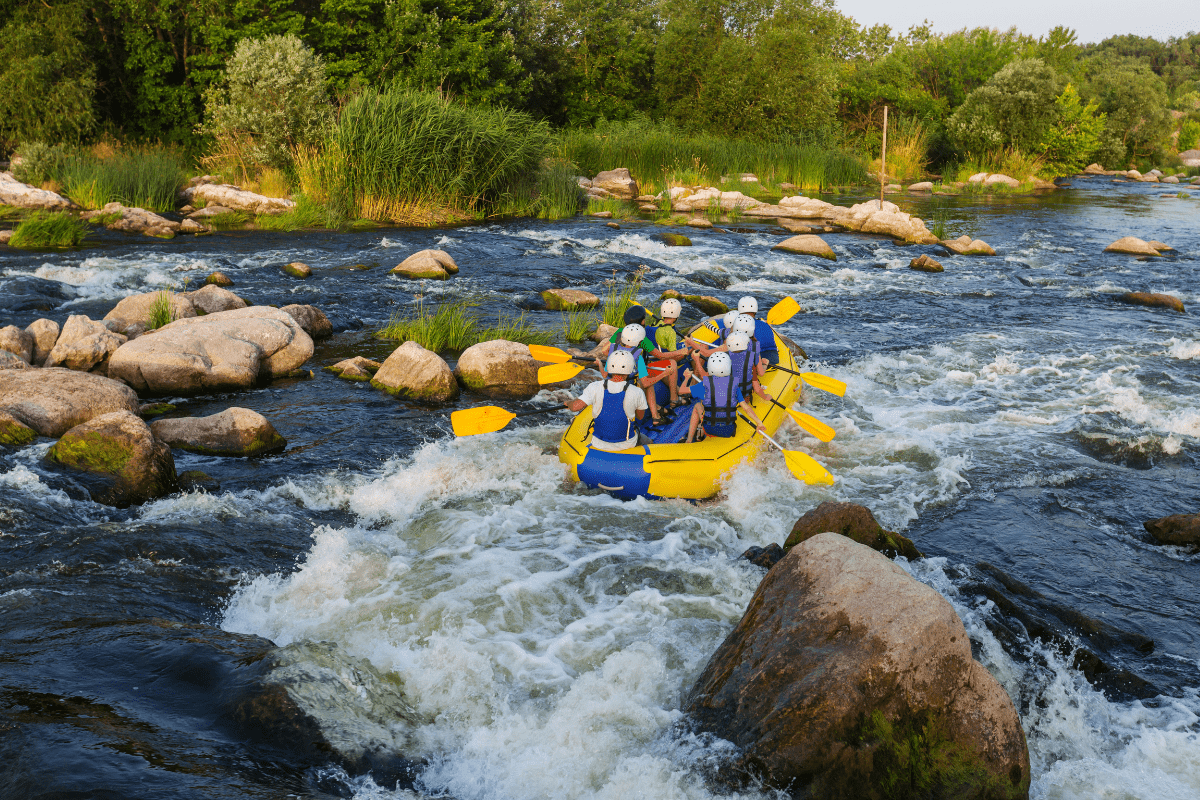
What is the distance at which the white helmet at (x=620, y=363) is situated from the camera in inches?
206

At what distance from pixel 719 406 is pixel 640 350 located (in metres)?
0.70

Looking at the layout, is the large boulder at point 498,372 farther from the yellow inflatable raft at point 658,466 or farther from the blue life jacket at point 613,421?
the blue life jacket at point 613,421

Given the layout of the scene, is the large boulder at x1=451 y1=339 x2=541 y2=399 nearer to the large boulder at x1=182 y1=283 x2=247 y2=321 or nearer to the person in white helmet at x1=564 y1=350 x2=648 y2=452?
the person in white helmet at x1=564 y1=350 x2=648 y2=452

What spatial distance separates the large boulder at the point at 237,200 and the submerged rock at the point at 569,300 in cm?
638

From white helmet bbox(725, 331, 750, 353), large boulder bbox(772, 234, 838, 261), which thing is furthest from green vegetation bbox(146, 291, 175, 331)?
large boulder bbox(772, 234, 838, 261)

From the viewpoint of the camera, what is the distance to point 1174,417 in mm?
6707

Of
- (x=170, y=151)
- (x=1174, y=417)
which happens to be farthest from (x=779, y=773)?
(x=170, y=151)

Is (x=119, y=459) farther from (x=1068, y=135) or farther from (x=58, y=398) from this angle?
(x=1068, y=135)

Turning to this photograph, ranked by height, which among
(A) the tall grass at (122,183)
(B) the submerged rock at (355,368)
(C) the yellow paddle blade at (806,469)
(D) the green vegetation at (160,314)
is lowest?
(C) the yellow paddle blade at (806,469)

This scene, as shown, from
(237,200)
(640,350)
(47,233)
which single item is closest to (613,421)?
(640,350)

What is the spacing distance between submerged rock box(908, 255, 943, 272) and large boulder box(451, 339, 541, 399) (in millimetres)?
8210

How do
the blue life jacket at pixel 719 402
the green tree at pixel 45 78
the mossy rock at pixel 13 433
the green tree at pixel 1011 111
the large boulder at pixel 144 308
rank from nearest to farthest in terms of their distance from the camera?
the mossy rock at pixel 13 433 < the blue life jacket at pixel 719 402 < the large boulder at pixel 144 308 < the green tree at pixel 45 78 < the green tree at pixel 1011 111

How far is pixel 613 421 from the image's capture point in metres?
5.30

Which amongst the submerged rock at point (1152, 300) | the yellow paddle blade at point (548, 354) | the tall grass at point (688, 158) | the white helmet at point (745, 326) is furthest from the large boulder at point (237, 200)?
the submerged rock at point (1152, 300)
